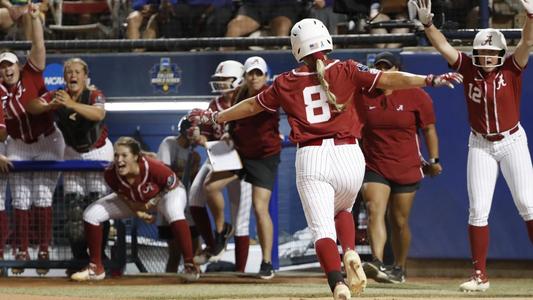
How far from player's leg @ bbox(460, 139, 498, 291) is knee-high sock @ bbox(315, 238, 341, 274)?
218 centimetres

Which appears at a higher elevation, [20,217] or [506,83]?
[506,83]

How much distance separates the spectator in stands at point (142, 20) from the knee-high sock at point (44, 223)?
242 cm

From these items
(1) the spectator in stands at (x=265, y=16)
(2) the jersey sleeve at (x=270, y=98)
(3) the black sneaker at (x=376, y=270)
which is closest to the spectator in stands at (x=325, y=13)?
(1) the spectator in stands at (x=265, y=16)

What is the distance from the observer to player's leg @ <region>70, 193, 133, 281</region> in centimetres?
968

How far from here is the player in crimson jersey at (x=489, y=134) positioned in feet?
27.8

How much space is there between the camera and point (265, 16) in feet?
37.3

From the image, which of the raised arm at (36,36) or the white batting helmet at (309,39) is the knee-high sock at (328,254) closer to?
the white batting helmet at (309,39)

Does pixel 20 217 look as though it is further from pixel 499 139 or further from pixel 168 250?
pixel 499 139

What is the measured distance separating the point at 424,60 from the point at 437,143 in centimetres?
99

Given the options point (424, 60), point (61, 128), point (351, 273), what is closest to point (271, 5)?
point (424, 60)

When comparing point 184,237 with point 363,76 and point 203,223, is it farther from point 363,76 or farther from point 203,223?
point 363,76

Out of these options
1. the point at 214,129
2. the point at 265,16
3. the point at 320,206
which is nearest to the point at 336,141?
the point at 320,206

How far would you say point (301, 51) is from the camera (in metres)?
6.81

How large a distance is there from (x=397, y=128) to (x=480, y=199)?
4.00 ft
